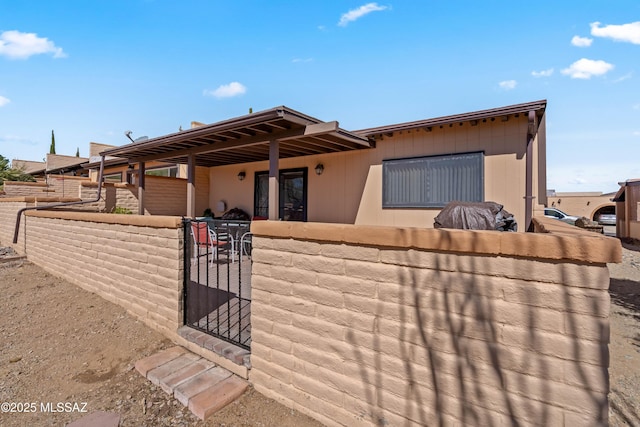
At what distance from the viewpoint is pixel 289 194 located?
8672mm

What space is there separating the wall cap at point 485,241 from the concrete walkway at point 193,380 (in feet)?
4.53

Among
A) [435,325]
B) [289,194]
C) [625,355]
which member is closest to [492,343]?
[435,325]

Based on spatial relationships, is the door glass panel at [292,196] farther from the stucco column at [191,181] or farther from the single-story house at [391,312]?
the single-story house at [391,312]

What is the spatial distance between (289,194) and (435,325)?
Answer: 7332 mm

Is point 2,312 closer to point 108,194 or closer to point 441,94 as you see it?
point 108,194

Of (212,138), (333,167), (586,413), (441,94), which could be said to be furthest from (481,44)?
(586,413)

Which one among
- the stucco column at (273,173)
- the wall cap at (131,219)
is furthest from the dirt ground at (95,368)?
the stucco column at (273,173)

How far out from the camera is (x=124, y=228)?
3861mm

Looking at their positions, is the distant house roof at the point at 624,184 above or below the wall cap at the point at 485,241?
above

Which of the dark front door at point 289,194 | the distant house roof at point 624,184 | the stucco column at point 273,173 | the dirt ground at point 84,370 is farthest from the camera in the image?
the distant house roof at point 624,184

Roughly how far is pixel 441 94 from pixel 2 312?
996 cm

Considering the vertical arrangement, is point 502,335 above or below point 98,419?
above

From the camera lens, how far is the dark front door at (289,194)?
8258 millimetres

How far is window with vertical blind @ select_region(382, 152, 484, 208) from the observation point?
18.6 feet
